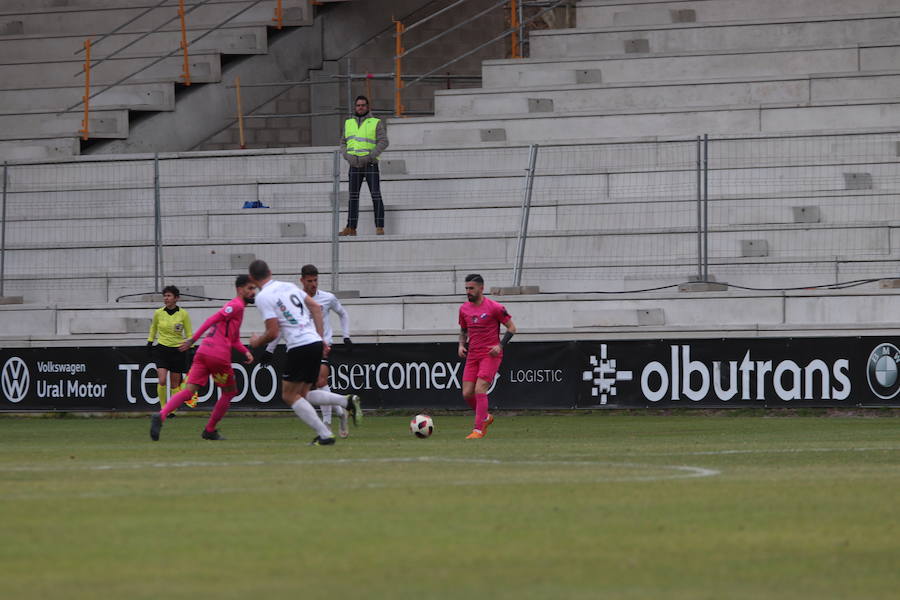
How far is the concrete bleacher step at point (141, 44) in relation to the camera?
31.9 metres

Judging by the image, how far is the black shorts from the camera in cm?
1542

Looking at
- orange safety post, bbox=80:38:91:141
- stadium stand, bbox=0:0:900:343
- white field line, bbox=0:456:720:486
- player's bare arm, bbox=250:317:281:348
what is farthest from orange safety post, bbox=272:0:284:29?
white field line, bbox=0:456:720:486

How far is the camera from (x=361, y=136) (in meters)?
26.1

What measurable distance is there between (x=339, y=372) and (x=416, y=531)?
49.1ft

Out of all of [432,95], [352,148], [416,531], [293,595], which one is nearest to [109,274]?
[352,148]

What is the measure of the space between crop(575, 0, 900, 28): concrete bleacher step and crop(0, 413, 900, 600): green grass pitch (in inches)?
630

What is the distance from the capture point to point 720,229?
2438 cm

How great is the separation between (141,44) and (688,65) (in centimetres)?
1135

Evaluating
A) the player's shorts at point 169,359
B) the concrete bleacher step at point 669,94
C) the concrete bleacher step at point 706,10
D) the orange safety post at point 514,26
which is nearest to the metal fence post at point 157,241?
the player's shorts at point 169,359

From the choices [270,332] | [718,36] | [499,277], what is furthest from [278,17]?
[270,332]

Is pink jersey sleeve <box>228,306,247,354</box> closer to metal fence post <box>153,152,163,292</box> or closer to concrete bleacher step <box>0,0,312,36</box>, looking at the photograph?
metal fence post <box>153,152,163,292</box>

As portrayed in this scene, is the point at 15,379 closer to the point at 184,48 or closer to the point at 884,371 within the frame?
the point at 184,48

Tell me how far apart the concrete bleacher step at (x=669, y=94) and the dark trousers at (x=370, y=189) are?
348cm

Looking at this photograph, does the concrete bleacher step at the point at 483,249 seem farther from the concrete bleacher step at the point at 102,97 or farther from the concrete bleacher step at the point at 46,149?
the concrete bleacher step at the point at 102,97
